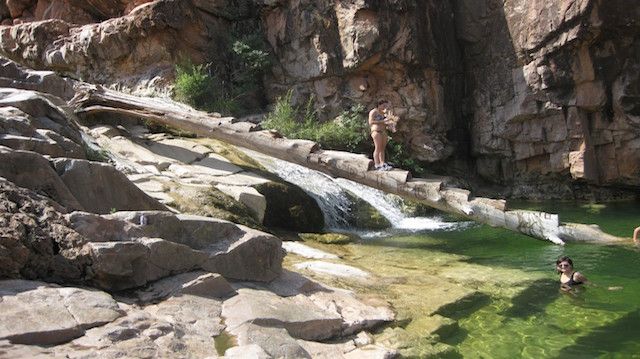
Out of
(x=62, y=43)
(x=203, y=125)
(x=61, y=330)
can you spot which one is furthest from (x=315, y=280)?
(x=62, y=43)

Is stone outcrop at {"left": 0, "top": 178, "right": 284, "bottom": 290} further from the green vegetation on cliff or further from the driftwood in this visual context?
the green vegetation on cliff

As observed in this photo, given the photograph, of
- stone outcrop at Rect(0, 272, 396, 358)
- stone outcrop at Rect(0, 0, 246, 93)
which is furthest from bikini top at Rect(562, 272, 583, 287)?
stone outcrop at Rect(0, 0, 246, 93)

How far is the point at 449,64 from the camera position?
17312 millimetres

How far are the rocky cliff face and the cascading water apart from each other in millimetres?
4091

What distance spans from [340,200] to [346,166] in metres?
2.75

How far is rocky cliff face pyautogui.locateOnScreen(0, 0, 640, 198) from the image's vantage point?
15164mm

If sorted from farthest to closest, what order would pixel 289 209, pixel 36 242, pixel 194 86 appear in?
pixel 194 86, pixel 289 209, pixel 36 242

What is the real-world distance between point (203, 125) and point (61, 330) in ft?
24.9

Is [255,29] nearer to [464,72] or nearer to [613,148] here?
[464,72]

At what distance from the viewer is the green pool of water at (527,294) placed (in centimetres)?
507

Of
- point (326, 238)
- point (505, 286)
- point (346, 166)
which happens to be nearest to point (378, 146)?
point (346, 166)

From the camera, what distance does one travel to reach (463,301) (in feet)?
19.9

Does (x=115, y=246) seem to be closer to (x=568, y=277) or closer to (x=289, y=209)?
(x=568, y=277)

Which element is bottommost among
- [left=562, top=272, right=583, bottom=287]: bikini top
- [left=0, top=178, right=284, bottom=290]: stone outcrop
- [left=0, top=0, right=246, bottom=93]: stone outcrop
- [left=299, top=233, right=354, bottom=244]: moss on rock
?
[left=562, top=272, right=583, bottom=287]: bikini top
